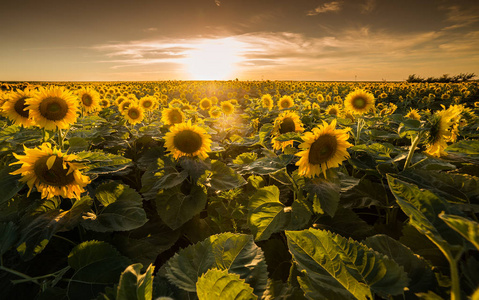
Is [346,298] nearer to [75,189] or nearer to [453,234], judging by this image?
[453,234]

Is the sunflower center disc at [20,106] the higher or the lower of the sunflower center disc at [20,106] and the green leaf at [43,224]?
the higher

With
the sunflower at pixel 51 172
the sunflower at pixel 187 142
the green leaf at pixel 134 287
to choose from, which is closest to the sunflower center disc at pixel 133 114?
the sunflower at pixel 187 142

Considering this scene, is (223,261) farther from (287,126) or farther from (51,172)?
(287,126)

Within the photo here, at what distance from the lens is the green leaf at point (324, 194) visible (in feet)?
5.38

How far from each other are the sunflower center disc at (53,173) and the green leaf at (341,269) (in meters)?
1.74

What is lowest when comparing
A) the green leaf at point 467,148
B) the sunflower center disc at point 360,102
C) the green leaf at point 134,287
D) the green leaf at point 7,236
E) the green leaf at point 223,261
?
the green leaf at point 7,236

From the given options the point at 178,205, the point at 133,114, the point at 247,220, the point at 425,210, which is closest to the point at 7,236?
the point at 178,205

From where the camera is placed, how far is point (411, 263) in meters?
0.95

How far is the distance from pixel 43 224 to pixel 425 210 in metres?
2.07

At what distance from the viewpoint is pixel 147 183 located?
244cm

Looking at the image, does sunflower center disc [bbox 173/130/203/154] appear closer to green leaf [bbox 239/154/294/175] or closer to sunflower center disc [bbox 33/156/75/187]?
green leaf [bbox 239/154/294/175]

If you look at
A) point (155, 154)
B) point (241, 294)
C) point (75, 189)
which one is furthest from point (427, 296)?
point (155, 154)

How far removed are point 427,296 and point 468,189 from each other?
1170mm

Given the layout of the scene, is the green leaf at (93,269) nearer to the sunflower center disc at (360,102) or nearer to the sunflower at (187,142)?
the sunflower at (187,142)
